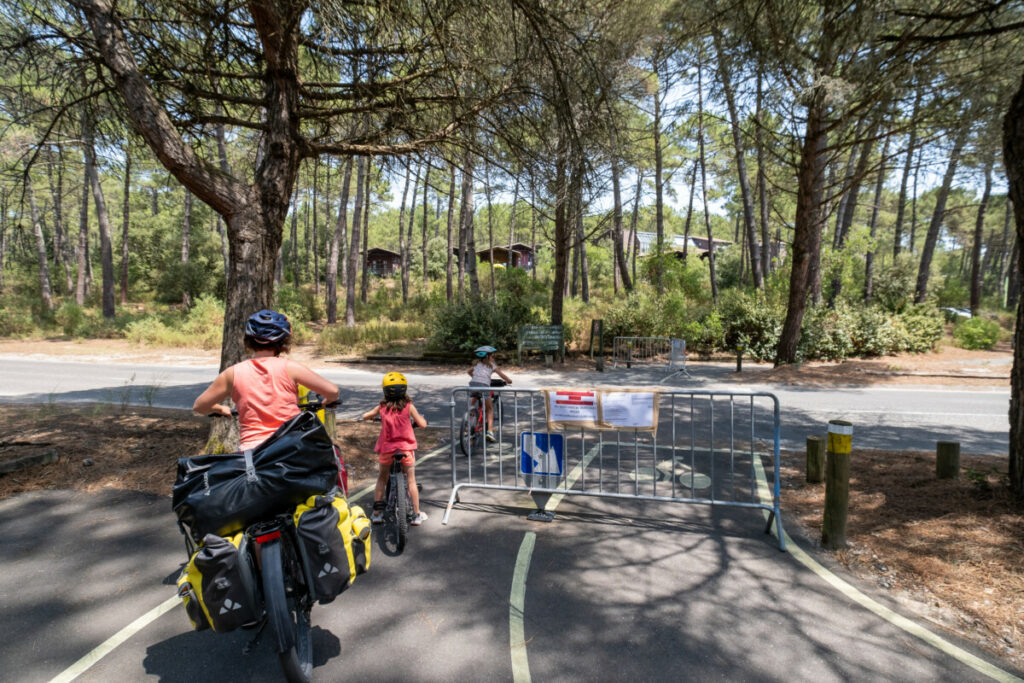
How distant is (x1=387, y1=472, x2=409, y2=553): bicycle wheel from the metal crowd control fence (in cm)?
68

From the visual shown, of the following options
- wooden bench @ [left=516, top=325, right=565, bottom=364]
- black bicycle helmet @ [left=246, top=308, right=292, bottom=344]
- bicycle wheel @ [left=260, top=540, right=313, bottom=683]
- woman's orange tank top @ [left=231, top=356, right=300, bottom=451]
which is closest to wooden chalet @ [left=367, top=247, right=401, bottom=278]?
wooden bench @ [left=516, top=325, right=565, bottom=364]

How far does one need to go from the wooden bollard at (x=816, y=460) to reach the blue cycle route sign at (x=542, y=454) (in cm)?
313

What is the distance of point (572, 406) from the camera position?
210 inches

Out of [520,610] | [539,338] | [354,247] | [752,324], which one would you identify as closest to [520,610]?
[520,610]

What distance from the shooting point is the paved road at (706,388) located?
336 inches

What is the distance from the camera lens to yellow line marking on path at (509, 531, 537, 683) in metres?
2.95

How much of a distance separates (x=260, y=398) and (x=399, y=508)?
5.69 ft

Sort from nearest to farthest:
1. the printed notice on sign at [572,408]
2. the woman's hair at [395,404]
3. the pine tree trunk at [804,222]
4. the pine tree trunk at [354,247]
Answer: the woman's hair at [395,404] → the printed notice on sign at [572,408] → the pine tree trunk at [804,222] → the pine tree trunk at [354,247]

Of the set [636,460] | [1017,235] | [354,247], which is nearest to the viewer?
[1017,235]

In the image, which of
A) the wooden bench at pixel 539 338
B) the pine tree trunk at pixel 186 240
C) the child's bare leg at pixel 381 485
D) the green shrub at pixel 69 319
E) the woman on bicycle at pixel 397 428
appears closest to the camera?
the woman on bicycle at pixel 397 428

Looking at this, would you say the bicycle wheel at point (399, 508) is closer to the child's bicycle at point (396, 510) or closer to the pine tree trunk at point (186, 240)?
the child's bicycle at point (396, 510)

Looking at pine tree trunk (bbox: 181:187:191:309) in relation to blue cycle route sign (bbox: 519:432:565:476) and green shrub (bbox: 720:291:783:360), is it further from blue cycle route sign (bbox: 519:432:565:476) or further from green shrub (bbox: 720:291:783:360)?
blue cycle route sign (bbox: 519:432:565:476)

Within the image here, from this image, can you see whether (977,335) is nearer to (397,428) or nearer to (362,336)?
(362,336)

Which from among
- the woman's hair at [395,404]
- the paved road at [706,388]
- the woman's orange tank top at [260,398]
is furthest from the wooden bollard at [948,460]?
the woman's orange tank top at [260,398]
